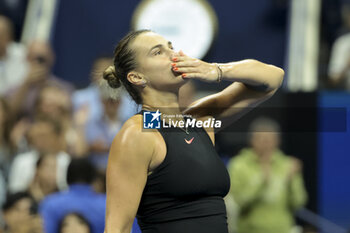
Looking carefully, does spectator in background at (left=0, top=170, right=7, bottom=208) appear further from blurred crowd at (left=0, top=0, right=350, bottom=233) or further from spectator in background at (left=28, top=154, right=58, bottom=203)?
spectator in background at (left=28, top=154, right=58, bottom=203)

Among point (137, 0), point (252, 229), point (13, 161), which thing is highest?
point (137, 0)

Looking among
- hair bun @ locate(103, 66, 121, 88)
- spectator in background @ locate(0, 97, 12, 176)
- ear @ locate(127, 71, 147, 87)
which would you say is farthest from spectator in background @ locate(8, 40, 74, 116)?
ear @ locate(127, 71, 147, 87)

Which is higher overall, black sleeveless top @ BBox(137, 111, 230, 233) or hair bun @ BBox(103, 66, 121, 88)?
hair bun @ BBox(103, 66, 121, 88)

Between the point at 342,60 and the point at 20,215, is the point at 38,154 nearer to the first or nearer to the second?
the point at 20,215

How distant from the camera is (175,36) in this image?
18.3 feet

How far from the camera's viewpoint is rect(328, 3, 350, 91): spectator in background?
477 cm

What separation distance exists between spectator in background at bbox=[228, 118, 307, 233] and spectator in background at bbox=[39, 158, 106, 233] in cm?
102

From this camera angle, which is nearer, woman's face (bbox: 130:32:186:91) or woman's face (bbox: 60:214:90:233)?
woman's face (bbox: 130:32:186:91)

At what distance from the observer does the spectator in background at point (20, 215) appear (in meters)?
3.87

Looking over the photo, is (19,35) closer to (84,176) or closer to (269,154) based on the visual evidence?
(84,176)

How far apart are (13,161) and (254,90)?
2625 millimetres

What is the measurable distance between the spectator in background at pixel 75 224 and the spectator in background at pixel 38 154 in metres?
0.72

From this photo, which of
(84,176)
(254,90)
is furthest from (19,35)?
(254,90)

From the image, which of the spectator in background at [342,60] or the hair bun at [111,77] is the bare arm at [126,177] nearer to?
the hair bun at [111,77]
